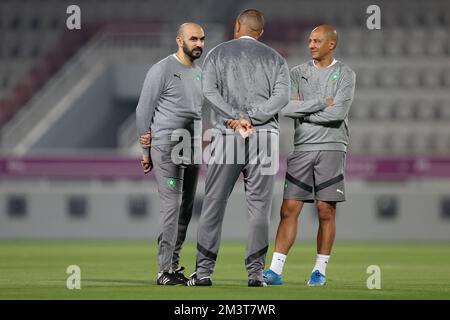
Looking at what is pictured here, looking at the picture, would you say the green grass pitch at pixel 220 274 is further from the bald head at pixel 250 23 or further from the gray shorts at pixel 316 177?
the bald head at pixel 250 23

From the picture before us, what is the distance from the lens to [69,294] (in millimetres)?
9812

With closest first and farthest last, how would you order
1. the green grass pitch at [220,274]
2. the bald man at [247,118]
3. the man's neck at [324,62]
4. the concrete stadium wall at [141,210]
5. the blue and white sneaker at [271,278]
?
the green grass pitch at [220,274]
the bald man at [247,118]
the blue and white sneaker at [271,278]
the man's neck at [324,62]
the concrete stadium wall at [141,210]

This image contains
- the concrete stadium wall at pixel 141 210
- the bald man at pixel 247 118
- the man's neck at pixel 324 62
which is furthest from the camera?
the concrete stadium wall at pixel 141 210

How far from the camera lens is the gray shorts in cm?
1069

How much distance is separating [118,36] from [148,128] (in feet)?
75.7

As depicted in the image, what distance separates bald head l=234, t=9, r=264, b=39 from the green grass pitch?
1.95 meters

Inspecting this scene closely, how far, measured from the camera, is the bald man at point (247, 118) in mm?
10055

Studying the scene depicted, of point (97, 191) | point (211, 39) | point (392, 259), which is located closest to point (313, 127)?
point (392, 259)

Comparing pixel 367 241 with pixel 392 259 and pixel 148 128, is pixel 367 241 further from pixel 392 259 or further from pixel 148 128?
pixel 148 128

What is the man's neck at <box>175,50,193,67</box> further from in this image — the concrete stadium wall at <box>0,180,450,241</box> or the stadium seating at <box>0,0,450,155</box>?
the stadium seating at <box>0,0,450,155</box>

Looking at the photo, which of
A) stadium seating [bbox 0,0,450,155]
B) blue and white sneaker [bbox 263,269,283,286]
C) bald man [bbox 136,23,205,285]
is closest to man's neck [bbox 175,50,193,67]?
bald man [bbox 136,23,205,285]

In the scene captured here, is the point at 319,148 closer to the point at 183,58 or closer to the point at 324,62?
the point at 324,62

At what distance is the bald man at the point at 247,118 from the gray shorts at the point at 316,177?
60 centimetres

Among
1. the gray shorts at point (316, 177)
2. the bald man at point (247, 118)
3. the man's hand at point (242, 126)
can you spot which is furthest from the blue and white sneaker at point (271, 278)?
the man's hand at point (242, 126)
